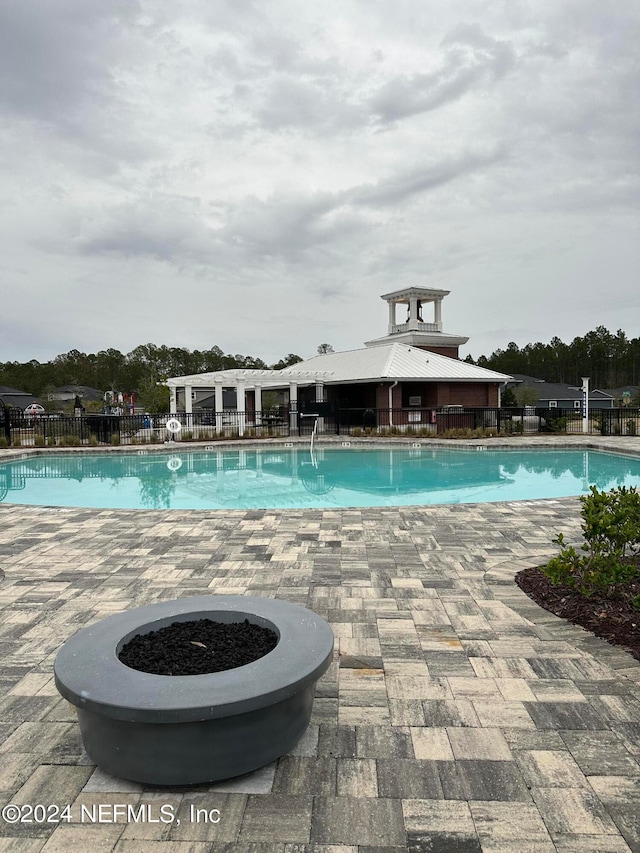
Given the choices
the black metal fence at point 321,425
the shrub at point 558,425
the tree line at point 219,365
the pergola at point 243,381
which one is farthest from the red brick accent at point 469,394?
the tree line at point 219,365

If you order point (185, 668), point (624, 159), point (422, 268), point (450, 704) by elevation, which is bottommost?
point (450, 704)

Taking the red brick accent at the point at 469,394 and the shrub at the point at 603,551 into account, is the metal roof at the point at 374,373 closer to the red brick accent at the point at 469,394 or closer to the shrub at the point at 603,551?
the red brick accent at the point at 469,394

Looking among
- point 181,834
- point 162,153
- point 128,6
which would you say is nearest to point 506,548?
point 181,834

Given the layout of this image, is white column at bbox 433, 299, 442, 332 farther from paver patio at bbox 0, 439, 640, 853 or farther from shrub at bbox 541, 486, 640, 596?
shrub at bbox 541, 486, 640, 596

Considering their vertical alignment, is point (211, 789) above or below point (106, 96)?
below

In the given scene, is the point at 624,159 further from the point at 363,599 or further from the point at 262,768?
the point at 262,768

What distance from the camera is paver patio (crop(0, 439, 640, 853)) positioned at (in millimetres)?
2059

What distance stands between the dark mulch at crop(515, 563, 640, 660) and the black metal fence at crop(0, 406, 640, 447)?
57.7ft

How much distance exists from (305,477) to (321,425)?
11.1 metres

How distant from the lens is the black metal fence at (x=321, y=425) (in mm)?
21188

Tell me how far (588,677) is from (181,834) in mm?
2362

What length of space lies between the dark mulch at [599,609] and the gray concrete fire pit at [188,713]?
2.25 meters

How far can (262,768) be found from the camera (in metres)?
2.43

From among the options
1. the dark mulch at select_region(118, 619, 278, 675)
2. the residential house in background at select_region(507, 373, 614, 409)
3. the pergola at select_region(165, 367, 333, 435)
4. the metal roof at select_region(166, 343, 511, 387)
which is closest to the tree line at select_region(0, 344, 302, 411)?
the residential house in background at select_region(507, 373, 614, 409)
